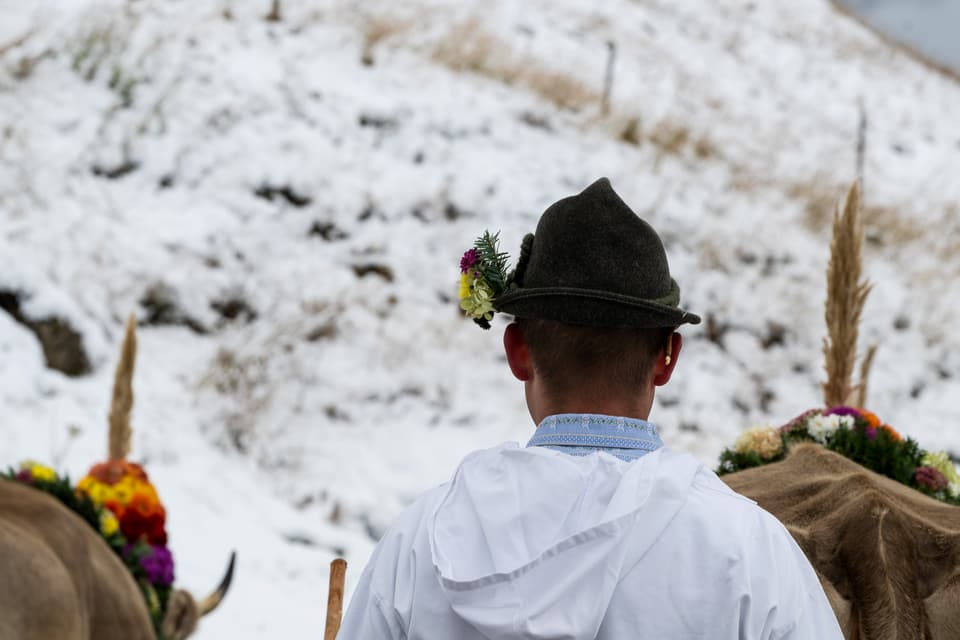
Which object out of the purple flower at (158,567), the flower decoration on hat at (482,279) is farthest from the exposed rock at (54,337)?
the flower decoration on hat at (482,279)

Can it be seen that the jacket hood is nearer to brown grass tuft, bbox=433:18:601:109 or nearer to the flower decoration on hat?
the flower decoration on hat

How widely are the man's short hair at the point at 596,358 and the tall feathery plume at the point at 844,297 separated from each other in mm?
2586

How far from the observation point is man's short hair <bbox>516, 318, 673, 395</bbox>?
1461 millimetres

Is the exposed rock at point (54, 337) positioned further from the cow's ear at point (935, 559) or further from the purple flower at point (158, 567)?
the cow's ear at point (935, 559)

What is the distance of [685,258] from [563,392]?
807cm

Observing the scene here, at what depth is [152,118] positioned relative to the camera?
30.5 ft

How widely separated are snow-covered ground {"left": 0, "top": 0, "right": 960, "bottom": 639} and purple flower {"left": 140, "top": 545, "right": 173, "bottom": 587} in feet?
7.29

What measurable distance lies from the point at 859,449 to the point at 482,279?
161cm

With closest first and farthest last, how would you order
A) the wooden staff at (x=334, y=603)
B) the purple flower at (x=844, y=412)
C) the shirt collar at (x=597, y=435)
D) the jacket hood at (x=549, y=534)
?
the jacket hood at (x=549, y=534)
the shirt collar at (x=597, y=435)
the wooden staff at (x=334, y=603)
the purple flower at (x=844, y=412)

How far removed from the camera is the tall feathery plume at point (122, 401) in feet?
12.9

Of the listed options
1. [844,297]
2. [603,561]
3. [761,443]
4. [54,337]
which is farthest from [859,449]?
[54,337]

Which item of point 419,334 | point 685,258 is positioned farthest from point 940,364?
point 419,334

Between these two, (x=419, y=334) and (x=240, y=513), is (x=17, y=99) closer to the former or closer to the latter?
(x=419, y=334)

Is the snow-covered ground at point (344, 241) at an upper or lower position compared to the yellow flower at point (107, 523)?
lower
